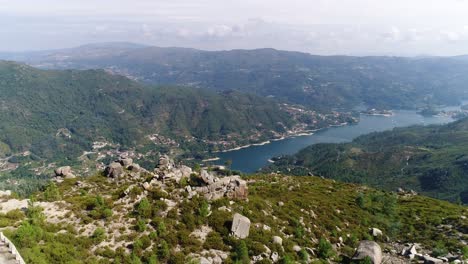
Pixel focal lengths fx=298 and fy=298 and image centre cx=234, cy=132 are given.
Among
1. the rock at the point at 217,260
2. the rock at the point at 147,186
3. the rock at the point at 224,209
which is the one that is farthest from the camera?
the rock at the point at 147,186

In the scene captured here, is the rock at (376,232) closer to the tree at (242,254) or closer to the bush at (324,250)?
the bush at (324,250)

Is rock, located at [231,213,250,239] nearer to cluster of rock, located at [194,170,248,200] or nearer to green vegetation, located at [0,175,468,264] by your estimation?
green vegetation, located at [0,175,468,264]

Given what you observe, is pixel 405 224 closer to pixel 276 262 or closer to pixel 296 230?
pixel 296 230

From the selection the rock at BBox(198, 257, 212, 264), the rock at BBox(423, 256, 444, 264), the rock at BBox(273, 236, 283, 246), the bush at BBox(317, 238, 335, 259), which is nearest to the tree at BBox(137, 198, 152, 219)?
the rock at BBox(198, 257, 212, 264)

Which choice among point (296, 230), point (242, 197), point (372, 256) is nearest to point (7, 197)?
point (242, 197)

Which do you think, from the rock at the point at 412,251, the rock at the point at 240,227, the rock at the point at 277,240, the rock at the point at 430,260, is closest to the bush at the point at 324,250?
the rock at the point at 277,240

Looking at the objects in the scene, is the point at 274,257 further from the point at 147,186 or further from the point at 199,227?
the point at 147,186

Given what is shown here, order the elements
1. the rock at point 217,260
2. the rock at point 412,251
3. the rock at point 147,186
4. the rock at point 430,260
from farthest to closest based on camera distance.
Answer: the rock at point 147,186 → the rock at point 412,251 → the rock at point 430,260 → the rock at point 217,260
